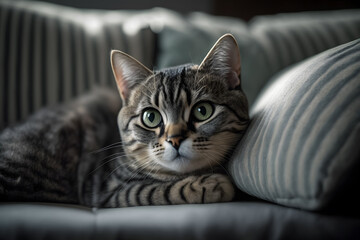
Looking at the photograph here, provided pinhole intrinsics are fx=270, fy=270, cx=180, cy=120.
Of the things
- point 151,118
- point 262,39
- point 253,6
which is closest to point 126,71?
point 151,118

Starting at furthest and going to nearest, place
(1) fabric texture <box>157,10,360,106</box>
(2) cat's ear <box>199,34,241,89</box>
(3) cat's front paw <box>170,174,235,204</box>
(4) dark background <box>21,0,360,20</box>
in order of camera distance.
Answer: (4) dark background <box>21,0,360,20</box> < (1) fabric texture <box>157,10,360,106</box> < (2) cat's ear <box>199,34,241,89</box> < (3) cat's front paw <box>170,174,235,204</box>

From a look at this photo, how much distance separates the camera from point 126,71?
91 centimetres

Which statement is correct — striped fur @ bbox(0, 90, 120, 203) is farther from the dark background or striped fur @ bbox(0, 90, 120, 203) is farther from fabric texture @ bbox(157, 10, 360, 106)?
the dark background

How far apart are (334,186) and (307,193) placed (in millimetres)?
50

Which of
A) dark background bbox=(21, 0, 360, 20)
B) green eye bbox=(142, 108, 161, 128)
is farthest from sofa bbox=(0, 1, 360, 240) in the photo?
dark background bbox=(21, 0, 360, 20)

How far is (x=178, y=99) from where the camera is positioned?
2.63 ft

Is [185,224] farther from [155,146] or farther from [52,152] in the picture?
[52,152]

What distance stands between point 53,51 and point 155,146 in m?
1.00

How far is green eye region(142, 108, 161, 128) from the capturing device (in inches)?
32.8

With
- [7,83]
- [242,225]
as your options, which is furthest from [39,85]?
[242,225]

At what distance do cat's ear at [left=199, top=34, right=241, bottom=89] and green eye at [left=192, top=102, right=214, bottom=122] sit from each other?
0.12 meters

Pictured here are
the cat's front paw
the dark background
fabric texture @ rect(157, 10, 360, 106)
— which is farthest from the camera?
the dark background

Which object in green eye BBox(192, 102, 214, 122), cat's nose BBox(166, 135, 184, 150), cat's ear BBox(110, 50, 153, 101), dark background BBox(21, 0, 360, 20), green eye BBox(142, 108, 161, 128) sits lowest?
cat's nose BBox(166, 135, 184, 150)

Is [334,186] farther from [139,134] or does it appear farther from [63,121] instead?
[63,121]
